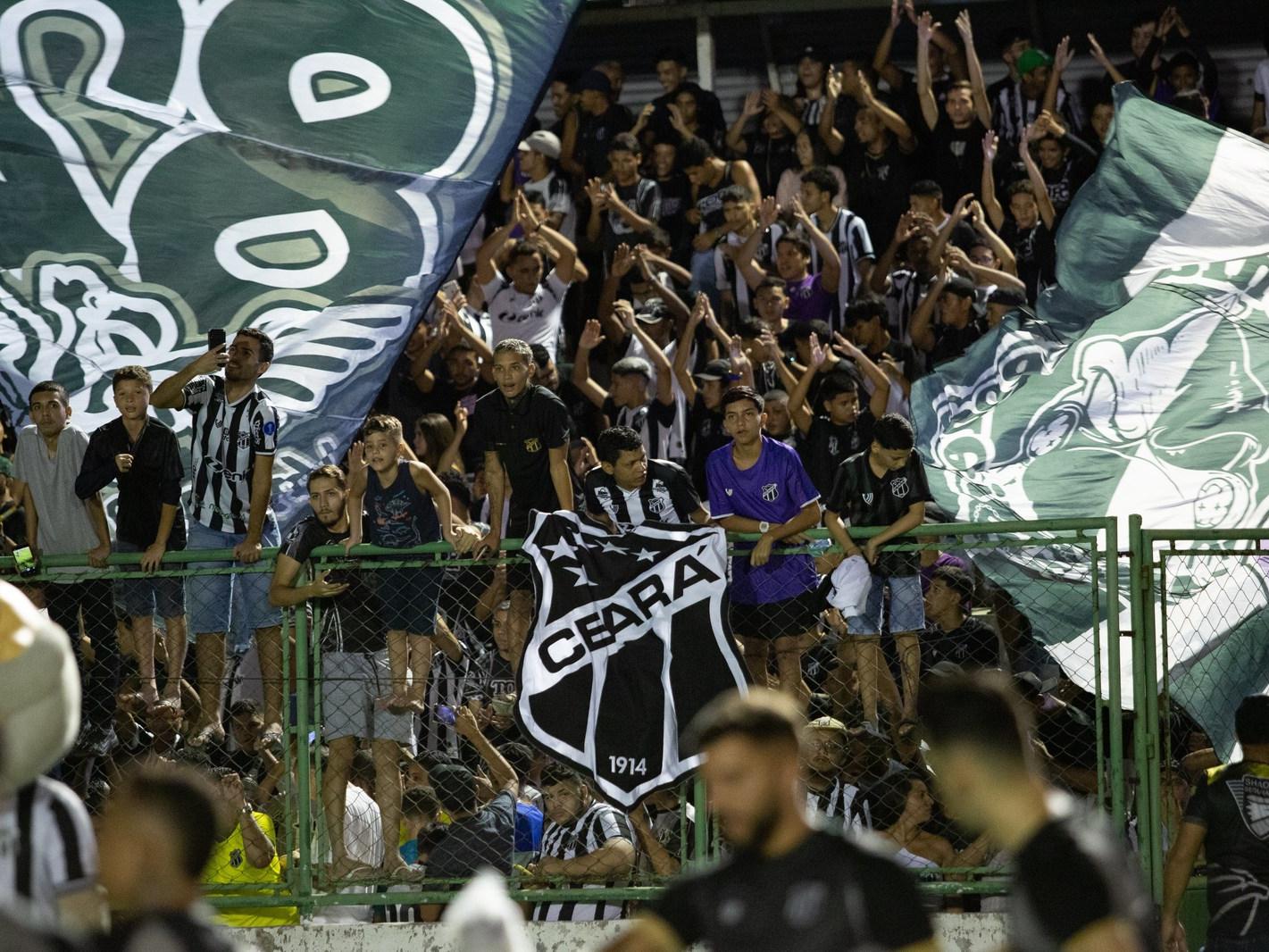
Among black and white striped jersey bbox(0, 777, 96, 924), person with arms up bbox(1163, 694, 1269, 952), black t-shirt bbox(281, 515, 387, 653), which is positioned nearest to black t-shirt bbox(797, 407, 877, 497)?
black t-shirt bbox(281, 515, 387, 653)

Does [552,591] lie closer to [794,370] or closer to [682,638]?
[682,638]

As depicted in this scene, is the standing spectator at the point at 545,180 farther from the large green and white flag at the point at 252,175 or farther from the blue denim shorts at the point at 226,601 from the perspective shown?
the blue denim shorts at the point at 226,601

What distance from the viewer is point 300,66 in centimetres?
1102

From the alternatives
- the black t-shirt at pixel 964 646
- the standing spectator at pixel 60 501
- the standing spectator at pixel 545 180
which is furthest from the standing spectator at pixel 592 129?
the black t-shirt at pixel 964 646

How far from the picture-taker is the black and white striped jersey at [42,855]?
4.68m

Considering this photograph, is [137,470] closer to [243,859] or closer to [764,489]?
[243,859]

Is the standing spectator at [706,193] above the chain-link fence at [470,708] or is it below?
above

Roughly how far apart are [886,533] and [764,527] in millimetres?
707

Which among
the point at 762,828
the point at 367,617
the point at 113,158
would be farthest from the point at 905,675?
the point at 113,158

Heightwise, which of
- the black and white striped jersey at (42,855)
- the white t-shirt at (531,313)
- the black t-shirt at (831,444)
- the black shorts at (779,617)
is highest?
the white t-shirt at (531,313)

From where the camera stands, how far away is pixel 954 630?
9289 millimetres

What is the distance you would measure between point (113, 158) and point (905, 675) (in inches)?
209

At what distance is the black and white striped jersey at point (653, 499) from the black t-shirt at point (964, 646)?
1312 mm

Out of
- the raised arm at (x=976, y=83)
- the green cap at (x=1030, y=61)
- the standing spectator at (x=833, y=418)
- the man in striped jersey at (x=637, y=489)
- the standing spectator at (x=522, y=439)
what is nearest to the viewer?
the man in striped jersey at (x=637, y=489)
